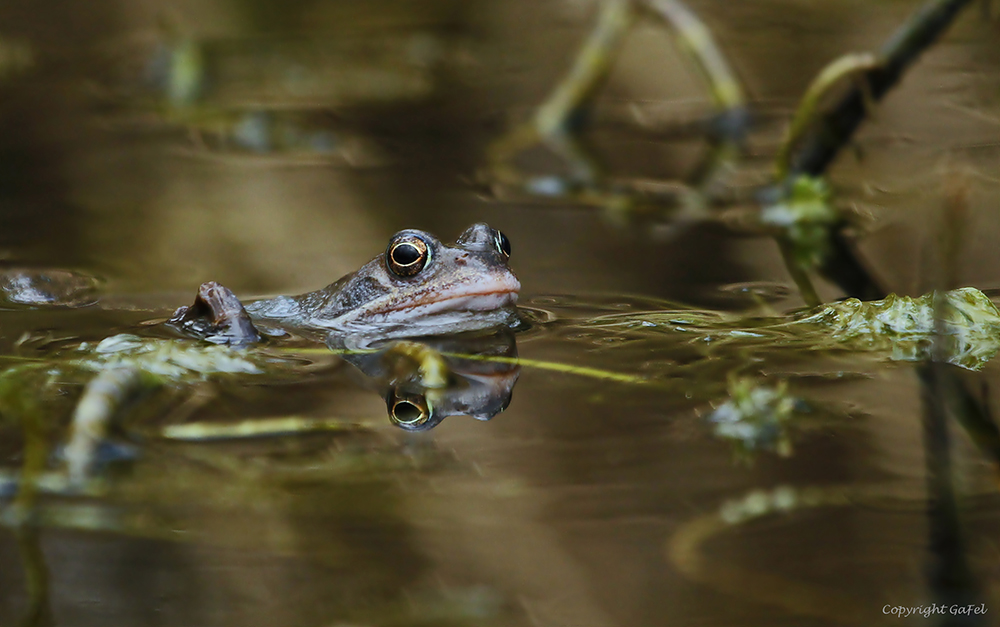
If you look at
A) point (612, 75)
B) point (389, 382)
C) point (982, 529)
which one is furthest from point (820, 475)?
point (612, 75)

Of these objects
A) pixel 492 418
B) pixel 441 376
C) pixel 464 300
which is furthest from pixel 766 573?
pixel 464 300

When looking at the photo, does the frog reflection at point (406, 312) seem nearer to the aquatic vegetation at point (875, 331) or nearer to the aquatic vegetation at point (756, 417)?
the aquatic vegetation at point (875, 331)

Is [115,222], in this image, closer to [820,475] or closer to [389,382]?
[389,382]

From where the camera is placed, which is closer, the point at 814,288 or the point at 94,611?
the point at 94,611

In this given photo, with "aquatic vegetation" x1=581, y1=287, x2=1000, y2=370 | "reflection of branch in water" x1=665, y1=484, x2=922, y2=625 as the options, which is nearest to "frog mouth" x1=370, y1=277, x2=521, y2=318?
"aquatic vegetation" x1=581, y1=287, x2=1000, y2=370

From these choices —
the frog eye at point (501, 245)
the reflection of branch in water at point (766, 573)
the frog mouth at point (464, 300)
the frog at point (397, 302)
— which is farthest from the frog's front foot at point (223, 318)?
the reflection of branch in water at point (766, 573)

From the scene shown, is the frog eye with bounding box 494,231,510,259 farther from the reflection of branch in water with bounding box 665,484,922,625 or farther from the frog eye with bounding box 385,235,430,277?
the reflection of branch in water with bounding box 665,484,922,625

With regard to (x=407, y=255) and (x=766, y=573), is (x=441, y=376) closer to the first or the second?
(x=407, y=255)
